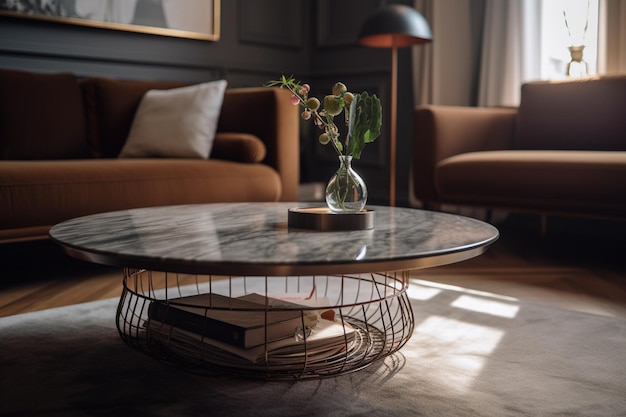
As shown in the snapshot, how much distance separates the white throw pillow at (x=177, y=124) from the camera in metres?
2.92

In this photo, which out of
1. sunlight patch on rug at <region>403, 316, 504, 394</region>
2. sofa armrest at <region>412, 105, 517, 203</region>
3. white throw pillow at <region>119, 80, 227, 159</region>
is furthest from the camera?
sofa armrest at <region>412, 105, 517, 203</region>

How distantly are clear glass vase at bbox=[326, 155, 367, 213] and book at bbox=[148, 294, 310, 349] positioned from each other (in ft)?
0.83

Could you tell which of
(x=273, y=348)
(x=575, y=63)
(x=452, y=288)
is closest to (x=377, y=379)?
(x=273, y=348)

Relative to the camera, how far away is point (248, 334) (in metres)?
1.26

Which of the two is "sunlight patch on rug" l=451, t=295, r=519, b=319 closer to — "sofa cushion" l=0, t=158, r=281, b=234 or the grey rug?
the grey rug

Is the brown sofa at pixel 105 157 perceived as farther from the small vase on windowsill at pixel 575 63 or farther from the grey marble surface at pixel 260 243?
the small vase on windowsill at pixel 575 63

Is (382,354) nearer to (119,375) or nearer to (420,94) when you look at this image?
(119,375)

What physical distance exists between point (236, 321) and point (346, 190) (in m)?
0.38

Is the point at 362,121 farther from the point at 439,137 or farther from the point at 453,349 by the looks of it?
the point at 439,137

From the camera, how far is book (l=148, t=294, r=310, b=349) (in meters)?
1.27

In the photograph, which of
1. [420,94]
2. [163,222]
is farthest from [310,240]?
[420,94]

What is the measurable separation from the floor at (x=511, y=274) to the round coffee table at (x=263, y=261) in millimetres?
671

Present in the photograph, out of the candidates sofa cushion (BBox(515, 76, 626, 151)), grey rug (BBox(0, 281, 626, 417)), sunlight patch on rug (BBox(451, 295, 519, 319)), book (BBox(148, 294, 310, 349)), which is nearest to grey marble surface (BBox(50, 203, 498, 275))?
book (BBox(148, 294, 310, 349))

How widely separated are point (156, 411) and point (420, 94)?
130 inches
